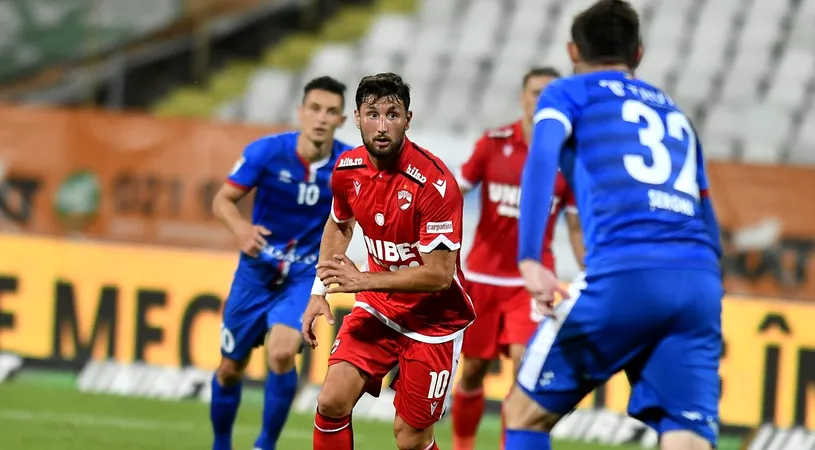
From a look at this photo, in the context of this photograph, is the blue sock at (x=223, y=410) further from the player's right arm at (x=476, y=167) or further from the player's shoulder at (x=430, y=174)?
the player's shoulder at (x=430, y=174)

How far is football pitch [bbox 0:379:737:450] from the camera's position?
293 inches

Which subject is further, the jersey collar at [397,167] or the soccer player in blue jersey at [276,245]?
the soccer player in blue jersey at [276,245]

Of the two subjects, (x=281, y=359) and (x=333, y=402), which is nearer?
(x=333, y=402)

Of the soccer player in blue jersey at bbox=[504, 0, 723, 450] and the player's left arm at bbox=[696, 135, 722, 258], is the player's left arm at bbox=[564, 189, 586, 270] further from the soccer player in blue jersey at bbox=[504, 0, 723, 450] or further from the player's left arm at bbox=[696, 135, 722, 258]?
the soccer player in blue jersey at bbox=[504, 0, 723, 450]

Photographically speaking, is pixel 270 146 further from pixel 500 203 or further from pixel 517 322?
pixel 517 322

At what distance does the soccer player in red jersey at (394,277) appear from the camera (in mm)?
4996

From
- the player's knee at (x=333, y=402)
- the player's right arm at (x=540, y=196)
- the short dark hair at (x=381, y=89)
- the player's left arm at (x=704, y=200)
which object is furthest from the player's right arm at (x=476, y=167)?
the player's right arm at (x=540, y=196)

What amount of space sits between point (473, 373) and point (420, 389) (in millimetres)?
1964

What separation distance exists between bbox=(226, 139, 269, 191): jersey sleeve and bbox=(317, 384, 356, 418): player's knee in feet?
6.31

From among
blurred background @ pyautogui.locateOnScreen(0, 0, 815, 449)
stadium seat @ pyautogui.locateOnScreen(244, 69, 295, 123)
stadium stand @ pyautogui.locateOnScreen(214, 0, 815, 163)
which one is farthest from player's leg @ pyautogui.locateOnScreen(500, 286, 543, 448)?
stadium seat @ pyautogui.locateOnScreen(244, 69, 295, 123)

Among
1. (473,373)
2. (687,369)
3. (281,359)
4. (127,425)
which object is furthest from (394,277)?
(127,425)

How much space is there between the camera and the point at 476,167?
739 centimetres

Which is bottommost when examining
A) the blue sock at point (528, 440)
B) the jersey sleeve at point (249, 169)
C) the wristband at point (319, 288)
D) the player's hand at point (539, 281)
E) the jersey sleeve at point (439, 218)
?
the blue sock at point (528, 440)

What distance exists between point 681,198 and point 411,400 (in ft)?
5.89
